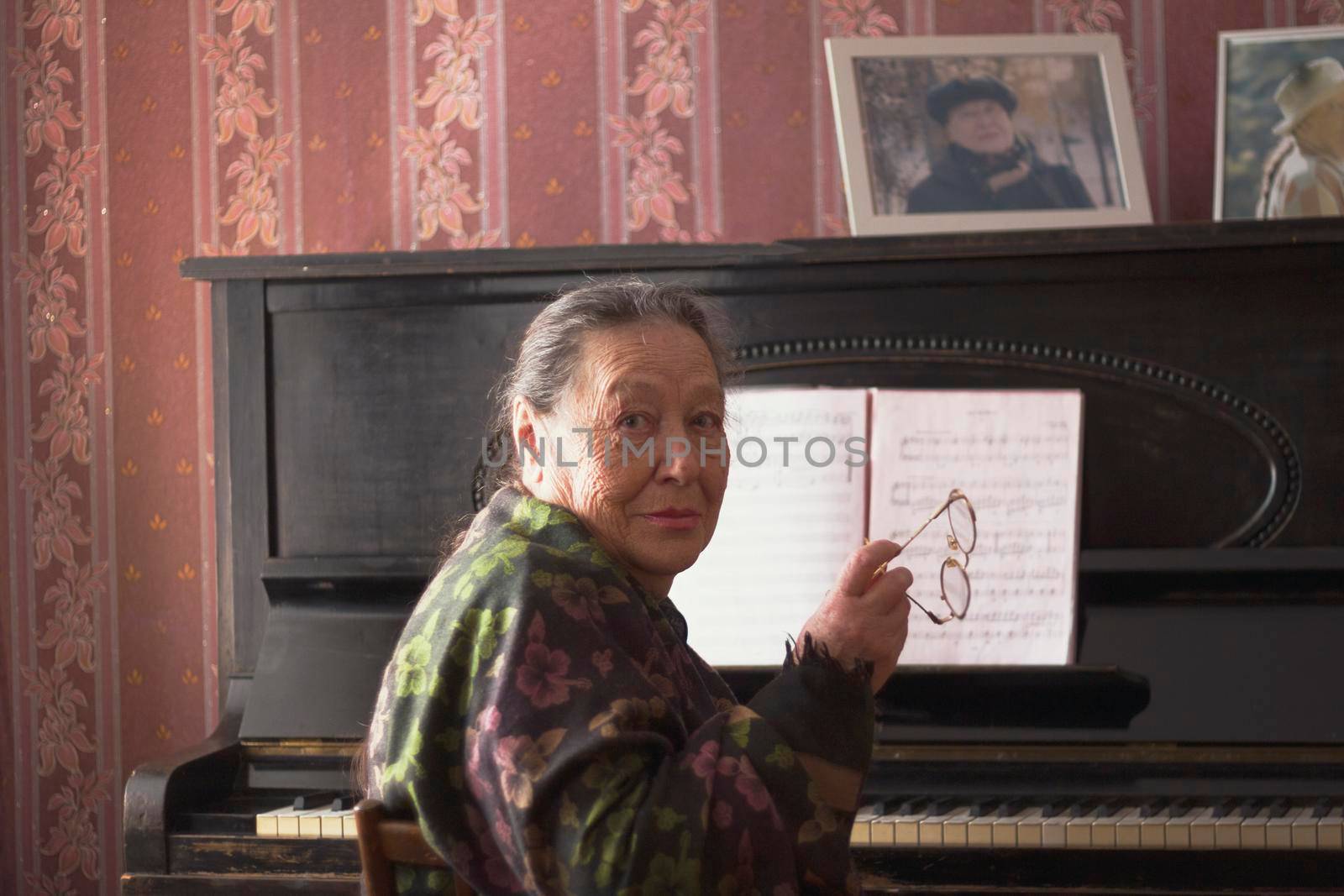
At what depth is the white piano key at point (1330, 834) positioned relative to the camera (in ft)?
5.56

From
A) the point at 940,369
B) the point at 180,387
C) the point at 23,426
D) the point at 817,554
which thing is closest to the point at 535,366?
the point at 817,554

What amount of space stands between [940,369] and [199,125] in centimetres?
171

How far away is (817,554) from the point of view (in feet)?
6.60

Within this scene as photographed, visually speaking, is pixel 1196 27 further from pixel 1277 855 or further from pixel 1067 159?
pixel 1277 855

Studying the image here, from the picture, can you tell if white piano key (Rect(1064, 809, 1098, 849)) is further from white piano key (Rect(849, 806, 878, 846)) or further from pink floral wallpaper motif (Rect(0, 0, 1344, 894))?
pink floral wallpaper motif (Rect(0, 0, 1344, 894))

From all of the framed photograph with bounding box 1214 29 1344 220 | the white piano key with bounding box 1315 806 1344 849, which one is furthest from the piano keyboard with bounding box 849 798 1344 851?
the framed photograph with bounding box 1214 29 1344 220

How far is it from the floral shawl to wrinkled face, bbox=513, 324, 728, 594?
12cm

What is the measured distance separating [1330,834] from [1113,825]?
0.27 metres

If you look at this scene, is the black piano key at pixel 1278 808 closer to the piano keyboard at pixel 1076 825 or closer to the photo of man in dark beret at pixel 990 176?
the piano keyboard at pixel 1076 825

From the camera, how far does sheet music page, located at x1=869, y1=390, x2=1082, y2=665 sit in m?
1.97

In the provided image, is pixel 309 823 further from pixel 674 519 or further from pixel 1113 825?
pixel 1113 825

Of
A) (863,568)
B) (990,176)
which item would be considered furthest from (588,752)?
(990,176)

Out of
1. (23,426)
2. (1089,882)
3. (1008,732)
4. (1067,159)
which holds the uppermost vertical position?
(1067,159)

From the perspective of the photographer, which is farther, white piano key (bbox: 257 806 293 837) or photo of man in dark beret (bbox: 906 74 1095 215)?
photo of man in dark beret (bbox: 906 74 1095 215)
